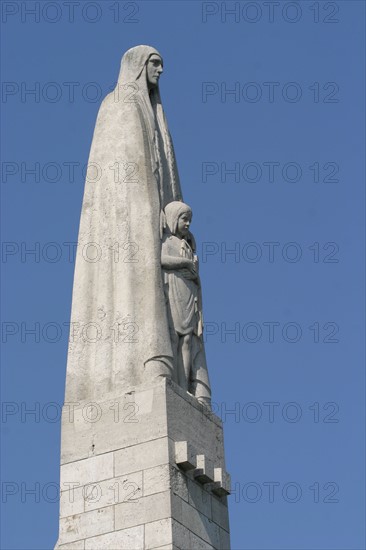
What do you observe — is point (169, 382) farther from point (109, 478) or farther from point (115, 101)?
point (115, 101)

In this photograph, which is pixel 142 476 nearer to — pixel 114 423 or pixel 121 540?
pixel 121 540

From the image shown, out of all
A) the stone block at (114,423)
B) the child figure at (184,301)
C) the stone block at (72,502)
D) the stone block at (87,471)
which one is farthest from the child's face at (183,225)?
the stone block at (72,502)

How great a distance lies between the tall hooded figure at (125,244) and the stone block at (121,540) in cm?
259

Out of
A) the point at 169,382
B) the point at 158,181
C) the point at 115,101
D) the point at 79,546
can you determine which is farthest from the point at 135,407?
the point at 115,101

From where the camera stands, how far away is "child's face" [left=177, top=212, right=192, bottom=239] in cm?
2527

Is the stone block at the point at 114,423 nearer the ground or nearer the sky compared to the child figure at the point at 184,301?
nearer the ground

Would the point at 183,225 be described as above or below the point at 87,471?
above

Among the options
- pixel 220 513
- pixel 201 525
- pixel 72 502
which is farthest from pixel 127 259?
pixel 201 525

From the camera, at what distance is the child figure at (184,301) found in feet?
80.3

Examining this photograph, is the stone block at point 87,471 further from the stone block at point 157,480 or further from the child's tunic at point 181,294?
the child's tunic at point 181,294

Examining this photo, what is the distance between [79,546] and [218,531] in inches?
97.3

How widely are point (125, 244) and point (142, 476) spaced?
177 inches

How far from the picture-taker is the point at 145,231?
24828 mm

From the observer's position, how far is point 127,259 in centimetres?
2467
